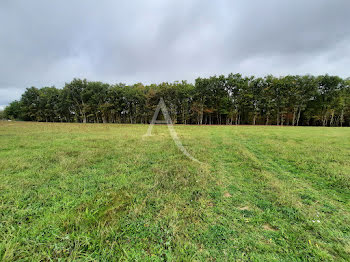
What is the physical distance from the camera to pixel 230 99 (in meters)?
38.7

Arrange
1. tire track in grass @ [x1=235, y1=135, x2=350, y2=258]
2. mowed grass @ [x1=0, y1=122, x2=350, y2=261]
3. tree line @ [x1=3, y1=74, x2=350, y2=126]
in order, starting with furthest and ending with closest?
1. tree line @ [x1=3, y1=74, x2=350, y2=126]
2. tire track in grass @ [x1=235, y1=135, x2=350, y2=258]
3. mowed grass @ [x1=0, y1=122, x2=350, y2=261]

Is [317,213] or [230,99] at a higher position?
[230,99]

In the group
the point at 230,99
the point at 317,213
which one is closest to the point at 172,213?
the point at 317,213

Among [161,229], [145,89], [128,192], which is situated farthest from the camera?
[145,89]

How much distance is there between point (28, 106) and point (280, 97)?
9362 cm

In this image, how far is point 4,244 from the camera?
1.82 meters

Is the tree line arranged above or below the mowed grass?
above

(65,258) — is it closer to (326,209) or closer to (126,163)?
(126,163)

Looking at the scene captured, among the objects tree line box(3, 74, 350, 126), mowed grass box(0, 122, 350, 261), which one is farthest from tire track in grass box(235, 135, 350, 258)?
tree line box(3, 74, 350, 126)

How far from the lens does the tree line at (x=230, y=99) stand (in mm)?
36188

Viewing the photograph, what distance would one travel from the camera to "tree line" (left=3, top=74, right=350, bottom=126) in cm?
3619

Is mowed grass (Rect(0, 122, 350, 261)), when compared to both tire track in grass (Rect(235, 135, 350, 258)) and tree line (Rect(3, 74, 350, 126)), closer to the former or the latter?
tire track in grass (Rect(235, 135, 350, 258))

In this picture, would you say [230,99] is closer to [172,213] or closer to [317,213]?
[317,213]

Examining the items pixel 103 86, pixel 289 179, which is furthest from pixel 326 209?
pixel 103 86
